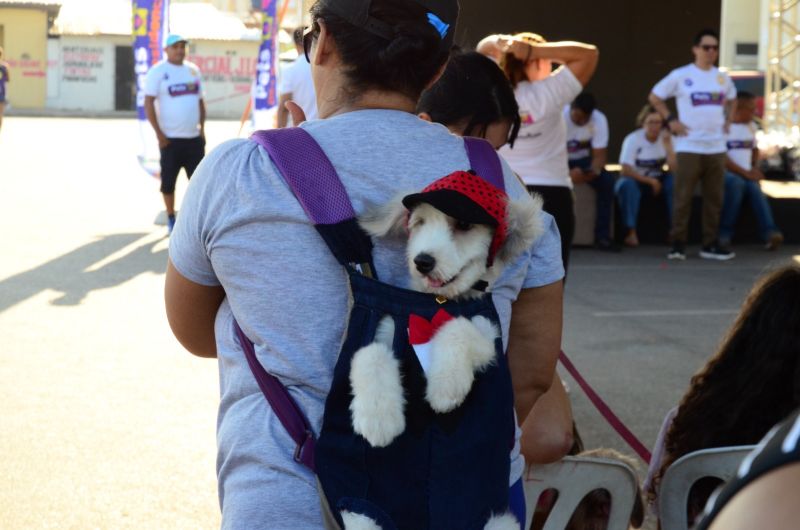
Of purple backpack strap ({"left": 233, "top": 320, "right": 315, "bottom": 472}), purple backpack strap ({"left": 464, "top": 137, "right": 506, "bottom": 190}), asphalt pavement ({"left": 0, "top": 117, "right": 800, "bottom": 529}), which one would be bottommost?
asphalt pavement ({"left": 0, "top": 117, "right": 800, "bottom": 529})

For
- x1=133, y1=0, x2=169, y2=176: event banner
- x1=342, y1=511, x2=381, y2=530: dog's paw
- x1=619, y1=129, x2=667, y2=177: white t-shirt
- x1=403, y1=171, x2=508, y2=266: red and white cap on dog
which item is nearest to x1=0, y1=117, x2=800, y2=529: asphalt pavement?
x1=619, y1=129, x2=667, y2=177: white t-shirt

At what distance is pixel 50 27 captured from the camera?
149 ft

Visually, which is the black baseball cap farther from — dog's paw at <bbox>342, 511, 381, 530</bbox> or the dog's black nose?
dog's paw at <bbox>342, 511, 381, 530</bbox>

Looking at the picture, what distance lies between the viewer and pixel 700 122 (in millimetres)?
10789

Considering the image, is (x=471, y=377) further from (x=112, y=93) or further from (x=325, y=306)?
(x=112, y=93)

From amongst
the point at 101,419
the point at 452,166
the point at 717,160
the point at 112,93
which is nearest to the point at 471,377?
the point at 452,166

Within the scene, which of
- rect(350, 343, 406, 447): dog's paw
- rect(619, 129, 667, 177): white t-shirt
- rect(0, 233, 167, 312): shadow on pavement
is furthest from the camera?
rect(619, 129, 667, 177): white t-shirt

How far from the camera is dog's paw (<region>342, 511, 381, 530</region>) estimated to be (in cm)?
166

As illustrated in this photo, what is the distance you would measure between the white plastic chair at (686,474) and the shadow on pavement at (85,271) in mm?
5987

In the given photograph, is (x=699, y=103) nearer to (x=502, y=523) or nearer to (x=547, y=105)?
(x=547, y=105)

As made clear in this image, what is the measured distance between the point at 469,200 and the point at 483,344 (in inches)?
8.3

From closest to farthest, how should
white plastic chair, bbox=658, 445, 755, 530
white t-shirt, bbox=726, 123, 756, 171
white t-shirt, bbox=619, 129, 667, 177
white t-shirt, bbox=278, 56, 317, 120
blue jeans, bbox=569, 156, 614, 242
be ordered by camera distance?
1. white plastic chair, bbox=658, 445, 755, 530
2. white t-shirt, bbox=278, 56, 317, 120
3. blue jeans, bbox=569, 156, 614, 242
4. white t-shirt, bbox=619, 129, 667, 177
5. white t-shirt, bbox=726, 123, 756, 171

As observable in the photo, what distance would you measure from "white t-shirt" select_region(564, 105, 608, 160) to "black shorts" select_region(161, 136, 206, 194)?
3807 mm

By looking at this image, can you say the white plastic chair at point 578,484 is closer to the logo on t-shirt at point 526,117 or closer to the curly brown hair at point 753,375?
the curly brown hair at point 753,375
